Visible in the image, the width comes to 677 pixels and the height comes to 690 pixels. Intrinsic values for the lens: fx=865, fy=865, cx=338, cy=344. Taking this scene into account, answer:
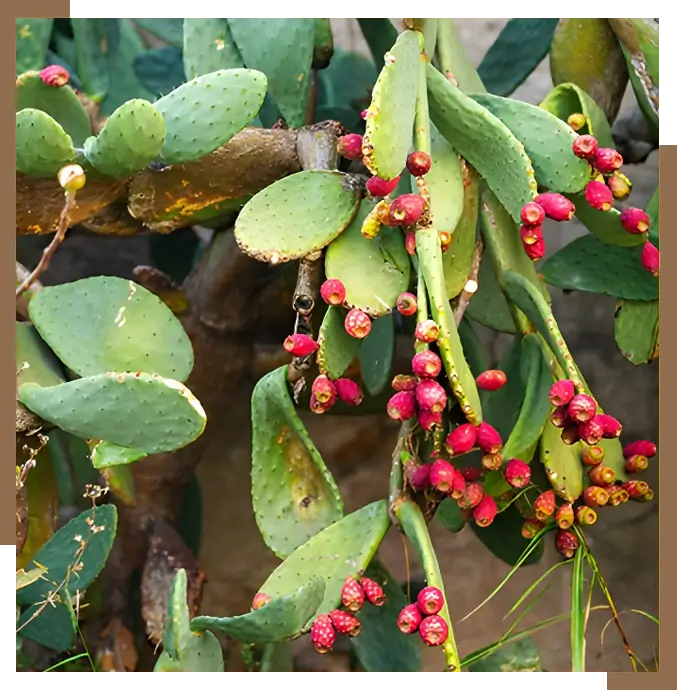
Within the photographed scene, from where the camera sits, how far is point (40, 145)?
2.84 feet

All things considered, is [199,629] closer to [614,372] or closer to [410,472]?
[410,472]

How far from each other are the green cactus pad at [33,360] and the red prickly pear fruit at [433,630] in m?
0.48

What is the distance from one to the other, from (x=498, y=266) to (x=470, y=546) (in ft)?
2.24

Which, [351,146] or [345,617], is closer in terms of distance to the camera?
[345,617]

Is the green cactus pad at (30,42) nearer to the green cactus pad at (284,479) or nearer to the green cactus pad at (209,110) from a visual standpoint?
the green cactus pad at (209,110)

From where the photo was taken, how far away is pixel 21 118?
85 cm

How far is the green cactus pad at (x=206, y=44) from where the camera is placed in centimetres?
103

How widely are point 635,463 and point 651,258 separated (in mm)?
226

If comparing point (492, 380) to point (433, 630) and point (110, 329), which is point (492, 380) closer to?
point (433, 630)

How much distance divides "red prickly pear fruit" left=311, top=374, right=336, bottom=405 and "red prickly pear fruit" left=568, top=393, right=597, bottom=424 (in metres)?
0.23

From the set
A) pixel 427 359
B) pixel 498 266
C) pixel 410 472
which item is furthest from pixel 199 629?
pixel 498 266

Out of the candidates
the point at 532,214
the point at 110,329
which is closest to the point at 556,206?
the point at 532,214

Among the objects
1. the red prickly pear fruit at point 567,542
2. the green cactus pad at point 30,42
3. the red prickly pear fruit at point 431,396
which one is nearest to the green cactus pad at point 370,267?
the red prickly pear fruit at point 431,396

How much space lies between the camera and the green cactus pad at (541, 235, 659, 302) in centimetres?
104
